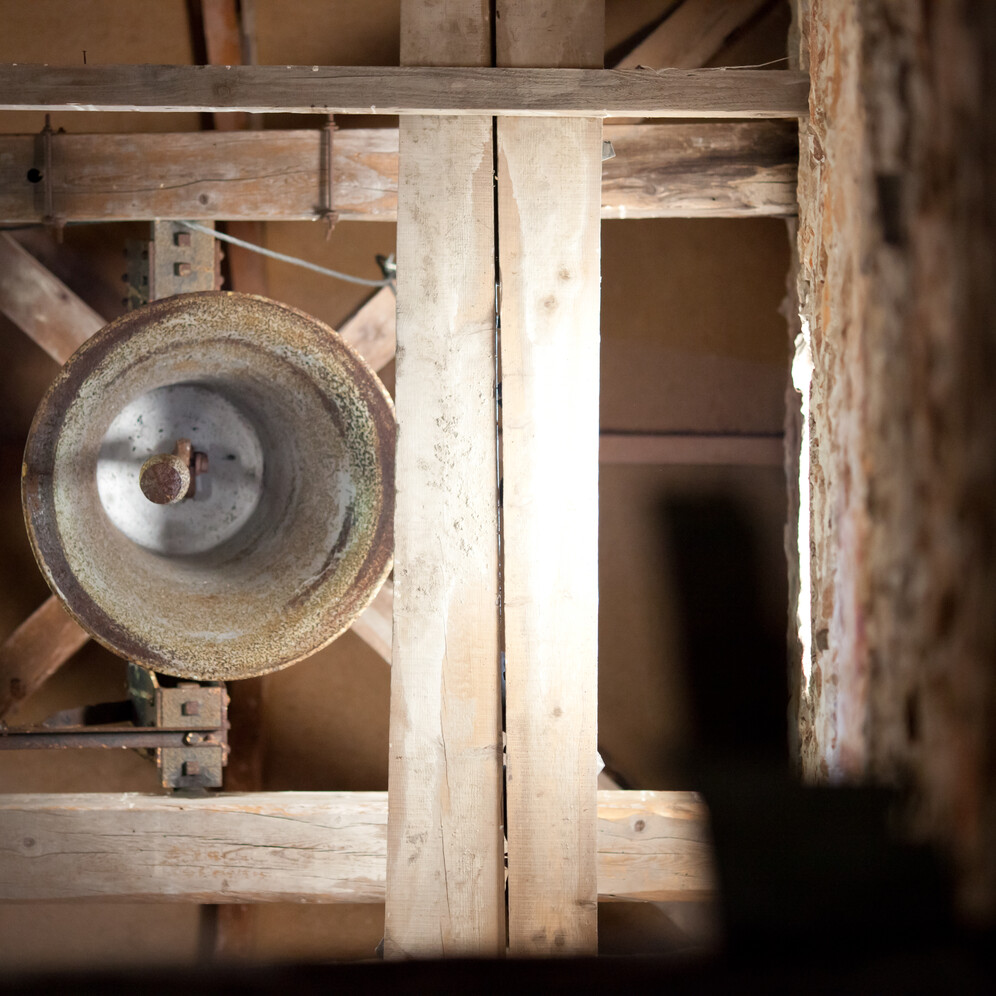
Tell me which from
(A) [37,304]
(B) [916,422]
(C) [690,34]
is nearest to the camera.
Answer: (B) [916,422]

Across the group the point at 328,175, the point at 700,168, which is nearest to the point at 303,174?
the point at 328,175

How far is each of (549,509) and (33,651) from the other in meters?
1.59

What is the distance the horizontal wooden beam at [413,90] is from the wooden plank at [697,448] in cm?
145

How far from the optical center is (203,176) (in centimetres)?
177

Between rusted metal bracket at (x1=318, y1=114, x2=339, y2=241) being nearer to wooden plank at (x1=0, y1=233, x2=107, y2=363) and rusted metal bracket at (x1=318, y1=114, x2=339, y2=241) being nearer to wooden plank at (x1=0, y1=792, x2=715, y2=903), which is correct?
wooden plank at (x1=0, y1=233, x2=107, y2=363)

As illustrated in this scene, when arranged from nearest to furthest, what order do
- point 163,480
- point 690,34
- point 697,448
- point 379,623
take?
point 163,480 < point 379,623 < point 690,34 < point 697,448

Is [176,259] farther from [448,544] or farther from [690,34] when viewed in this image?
[690,34]

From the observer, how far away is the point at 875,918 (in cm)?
48

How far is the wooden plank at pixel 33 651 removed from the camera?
2.05 meters

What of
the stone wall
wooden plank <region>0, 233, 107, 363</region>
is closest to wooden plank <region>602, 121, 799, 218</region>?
the stone wall

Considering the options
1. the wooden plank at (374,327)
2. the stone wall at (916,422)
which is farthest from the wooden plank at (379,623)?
the stone wall at (916,422)

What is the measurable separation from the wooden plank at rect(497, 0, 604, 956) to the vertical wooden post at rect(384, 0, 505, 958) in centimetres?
3

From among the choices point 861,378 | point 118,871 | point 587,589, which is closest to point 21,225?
point 118,871

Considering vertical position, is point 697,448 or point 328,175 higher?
point 328,175
